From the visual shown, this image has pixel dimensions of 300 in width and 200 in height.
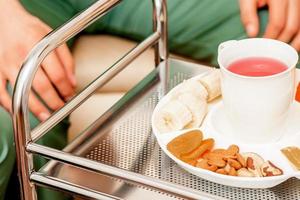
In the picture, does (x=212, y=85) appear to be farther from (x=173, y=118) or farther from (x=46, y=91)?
(x=46, y=91)

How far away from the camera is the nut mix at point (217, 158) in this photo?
Answer: 34.2 inches

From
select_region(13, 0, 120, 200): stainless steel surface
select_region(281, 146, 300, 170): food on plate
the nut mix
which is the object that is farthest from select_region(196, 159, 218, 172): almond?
select_region(13, 0, 120, 200): stainless steel surface

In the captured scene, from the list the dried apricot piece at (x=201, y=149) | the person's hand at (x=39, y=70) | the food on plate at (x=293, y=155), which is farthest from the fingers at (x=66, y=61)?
the food on plate at (x=293, y=155)

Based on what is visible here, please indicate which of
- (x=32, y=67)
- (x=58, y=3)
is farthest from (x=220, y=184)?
(x=58, y=3)

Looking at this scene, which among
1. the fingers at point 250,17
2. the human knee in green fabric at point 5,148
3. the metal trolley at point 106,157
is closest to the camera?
the metal trolley at point 106,157

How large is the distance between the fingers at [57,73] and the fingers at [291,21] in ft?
1.30

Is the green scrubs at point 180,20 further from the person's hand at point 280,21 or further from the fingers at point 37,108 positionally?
the fingers at point 37,108

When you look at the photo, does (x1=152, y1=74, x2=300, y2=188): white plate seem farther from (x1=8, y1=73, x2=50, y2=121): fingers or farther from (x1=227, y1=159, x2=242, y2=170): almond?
(x1=8, y1=73, x2=50, y2=121): fingers

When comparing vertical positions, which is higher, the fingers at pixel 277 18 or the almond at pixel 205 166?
the fingers at pixel 277 18

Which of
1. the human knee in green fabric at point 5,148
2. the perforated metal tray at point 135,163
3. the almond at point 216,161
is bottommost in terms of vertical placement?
the human knee in green fabric at point 5,148

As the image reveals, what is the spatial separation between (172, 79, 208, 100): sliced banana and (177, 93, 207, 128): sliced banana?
0.4 inches

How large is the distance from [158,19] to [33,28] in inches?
8.2

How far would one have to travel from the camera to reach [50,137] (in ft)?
3.80

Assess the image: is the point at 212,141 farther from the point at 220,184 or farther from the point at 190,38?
the point at 190,38
